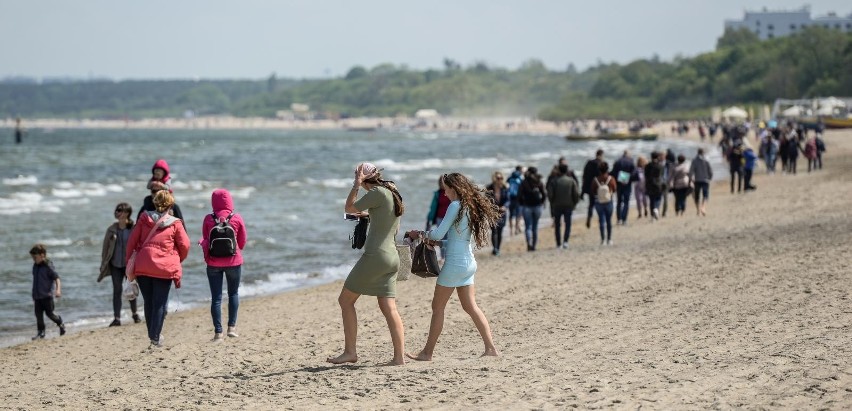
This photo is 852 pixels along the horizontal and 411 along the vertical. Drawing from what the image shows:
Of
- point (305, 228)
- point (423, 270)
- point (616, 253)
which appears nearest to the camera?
point (423, 270)

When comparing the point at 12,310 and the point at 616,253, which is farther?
the point at 616,253

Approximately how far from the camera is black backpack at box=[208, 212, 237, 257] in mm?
10141

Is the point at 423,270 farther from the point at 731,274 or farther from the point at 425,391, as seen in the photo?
the point at 731,274

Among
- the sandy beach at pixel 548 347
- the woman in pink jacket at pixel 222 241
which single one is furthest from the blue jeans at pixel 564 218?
the woman in pink jacket at pixel 222 241

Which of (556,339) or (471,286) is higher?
(471,286)

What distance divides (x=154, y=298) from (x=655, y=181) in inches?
522

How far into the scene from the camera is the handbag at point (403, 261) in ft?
27.8

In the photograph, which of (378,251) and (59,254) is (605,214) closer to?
(59,254)

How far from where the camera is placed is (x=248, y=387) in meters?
8.59

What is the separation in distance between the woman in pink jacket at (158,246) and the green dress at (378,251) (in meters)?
2.39

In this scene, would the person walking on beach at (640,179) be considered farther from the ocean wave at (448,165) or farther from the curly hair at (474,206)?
the ocean wave at (448,165)

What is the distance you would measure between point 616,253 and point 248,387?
895 cm

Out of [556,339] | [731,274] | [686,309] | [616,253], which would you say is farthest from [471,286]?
[616,253]

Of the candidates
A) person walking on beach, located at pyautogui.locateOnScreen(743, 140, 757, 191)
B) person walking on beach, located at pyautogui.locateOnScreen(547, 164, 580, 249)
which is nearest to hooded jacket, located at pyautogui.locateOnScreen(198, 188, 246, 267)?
person walking on beach, located at pyautogui.locateOnScreen(547, 164, 580, 249)
